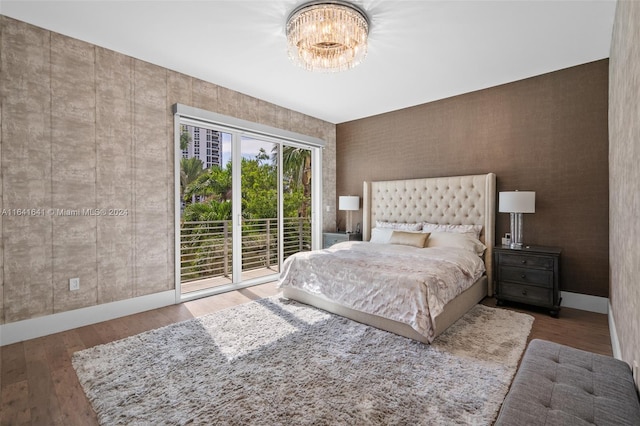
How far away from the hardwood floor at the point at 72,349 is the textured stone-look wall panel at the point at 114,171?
45cm

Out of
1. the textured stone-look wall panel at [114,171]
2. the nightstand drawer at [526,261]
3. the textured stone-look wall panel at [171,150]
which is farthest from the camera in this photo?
the textured stone-look wall panel at [171,150]

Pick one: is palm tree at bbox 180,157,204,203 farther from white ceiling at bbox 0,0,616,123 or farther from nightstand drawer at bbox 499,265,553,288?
nightstand drawer at bbox 499,265,553,288

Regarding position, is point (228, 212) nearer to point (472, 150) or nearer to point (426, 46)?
point (426, 46)

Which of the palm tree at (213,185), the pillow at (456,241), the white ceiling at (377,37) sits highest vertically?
the white ceiling at (377,37)

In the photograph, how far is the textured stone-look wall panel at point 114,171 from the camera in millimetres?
3072

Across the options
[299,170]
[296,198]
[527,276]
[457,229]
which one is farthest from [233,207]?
[527,276]

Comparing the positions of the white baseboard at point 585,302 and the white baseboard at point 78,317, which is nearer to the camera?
the white baseboard at point 78,317

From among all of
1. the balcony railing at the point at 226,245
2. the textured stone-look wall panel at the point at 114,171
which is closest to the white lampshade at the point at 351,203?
the balcony railing at the point at 226,245

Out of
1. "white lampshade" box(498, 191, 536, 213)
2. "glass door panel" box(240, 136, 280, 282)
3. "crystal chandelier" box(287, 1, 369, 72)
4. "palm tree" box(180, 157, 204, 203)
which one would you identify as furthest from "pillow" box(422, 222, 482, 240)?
"palm tree" box(180, 157, 204, 203)

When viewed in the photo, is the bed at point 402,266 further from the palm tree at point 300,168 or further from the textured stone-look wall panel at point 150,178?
the textured stone-look wall panel at point 150,178

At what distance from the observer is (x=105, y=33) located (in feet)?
9.23

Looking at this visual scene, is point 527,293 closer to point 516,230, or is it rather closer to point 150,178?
point 516,230

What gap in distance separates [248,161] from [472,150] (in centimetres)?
322

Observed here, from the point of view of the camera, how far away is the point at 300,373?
6.84 feet
